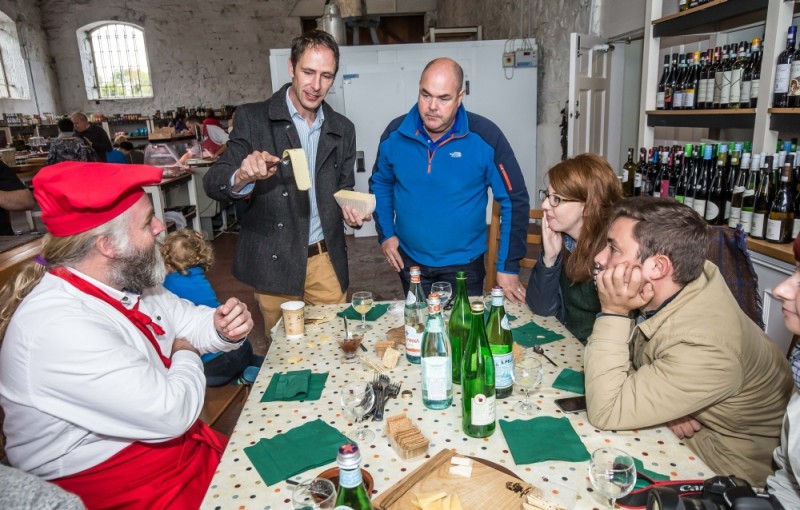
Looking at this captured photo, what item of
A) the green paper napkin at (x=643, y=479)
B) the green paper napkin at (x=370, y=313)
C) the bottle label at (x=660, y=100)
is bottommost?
the green paper napkin at (x=643, y=479)

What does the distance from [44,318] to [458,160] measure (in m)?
1.92

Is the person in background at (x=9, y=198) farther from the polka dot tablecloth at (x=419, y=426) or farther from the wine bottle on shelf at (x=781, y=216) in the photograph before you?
the wine bottle on shelf at (x=781, y=216)

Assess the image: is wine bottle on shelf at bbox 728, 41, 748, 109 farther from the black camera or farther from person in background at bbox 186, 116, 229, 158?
person in background at bbox 186, 116, 229, 158

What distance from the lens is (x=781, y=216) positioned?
2.62 metres

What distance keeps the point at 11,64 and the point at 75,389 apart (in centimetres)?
1391

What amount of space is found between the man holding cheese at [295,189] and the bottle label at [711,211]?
6.89 feet

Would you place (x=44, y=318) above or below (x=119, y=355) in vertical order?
above

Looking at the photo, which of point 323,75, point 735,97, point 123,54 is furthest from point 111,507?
point 123,54

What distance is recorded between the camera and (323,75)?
2393 millimetres

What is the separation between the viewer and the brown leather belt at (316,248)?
103 inches

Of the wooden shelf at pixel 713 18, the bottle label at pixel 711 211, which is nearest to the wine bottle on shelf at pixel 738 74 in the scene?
the wooden shelf at pixel 713 18

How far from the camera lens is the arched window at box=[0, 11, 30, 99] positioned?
37.5ft

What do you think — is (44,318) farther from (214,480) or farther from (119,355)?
(214,480)

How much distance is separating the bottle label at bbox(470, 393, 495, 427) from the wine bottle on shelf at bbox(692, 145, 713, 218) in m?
2.42
